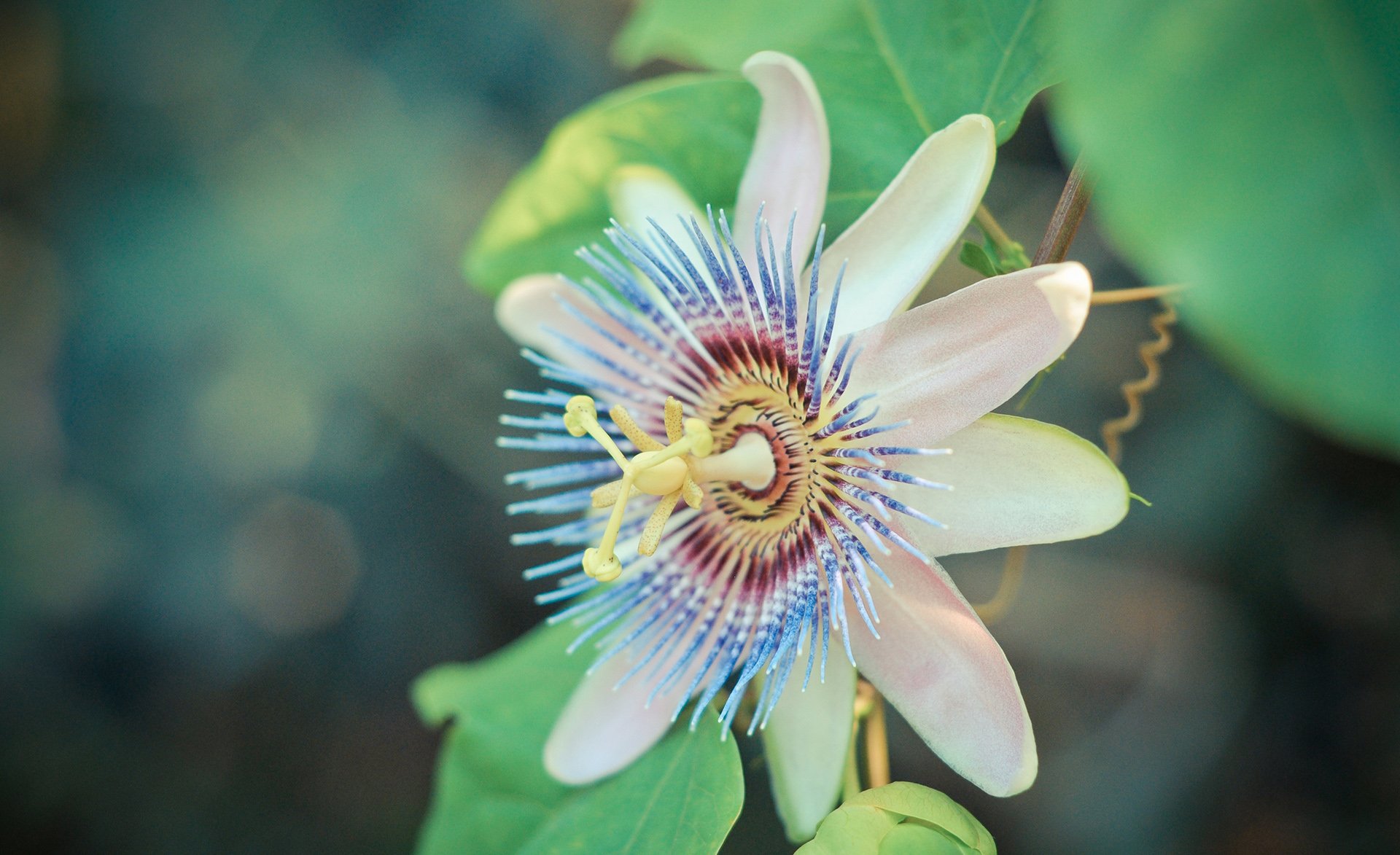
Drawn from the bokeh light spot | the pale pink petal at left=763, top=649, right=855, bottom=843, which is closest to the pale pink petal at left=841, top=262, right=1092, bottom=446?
the pale pink petal at left=763, top=649, right=855, bottom=843

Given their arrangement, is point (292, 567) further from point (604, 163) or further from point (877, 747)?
point (877, 747)

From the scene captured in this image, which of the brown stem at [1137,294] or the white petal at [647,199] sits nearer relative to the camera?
the brown stem at [1137,294]

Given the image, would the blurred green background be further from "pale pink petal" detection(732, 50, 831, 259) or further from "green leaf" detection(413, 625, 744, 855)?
"pale pink petal" detection(732, 50, 831, 259)

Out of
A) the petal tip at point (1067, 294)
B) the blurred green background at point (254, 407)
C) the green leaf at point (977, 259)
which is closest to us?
the petal tip at point (1067, 294)

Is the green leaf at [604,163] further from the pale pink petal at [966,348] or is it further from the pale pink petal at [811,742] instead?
the pale pink petal at [811,742]

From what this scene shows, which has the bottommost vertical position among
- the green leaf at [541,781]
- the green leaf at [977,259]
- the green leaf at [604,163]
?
the green leaf at [541,781]

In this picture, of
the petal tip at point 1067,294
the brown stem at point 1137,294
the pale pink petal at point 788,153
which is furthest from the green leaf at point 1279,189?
the pale pink petal at point 788,153

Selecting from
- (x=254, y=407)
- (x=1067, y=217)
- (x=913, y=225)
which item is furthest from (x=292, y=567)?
(x=1067, y=217)
